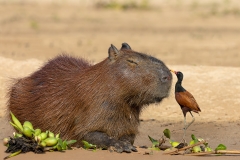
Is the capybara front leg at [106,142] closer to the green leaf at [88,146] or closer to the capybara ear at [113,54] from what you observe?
the green leaf at [88,146]

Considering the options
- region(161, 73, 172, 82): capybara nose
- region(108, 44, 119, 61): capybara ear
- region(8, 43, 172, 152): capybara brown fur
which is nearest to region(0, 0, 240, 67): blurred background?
region(8, 43, 172, 152): capybara brown fur

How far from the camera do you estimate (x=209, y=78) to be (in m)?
10.8

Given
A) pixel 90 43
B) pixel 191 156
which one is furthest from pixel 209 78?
pixel 90 43

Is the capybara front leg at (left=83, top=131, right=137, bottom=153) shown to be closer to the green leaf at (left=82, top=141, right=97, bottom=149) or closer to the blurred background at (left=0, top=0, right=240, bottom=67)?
the green leaf at (left=82, top=141, right=97, bottom=149)

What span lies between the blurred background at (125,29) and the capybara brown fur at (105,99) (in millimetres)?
8837

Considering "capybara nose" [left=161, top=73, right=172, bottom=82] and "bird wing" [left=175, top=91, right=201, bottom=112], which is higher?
"capybara nose" [left=161, top=73, right=172, bottom=82]

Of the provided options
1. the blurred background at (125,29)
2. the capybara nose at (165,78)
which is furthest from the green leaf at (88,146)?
the blurred background at (125,29)

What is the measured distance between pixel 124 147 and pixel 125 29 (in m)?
17.2

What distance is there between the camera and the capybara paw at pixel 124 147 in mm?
6162

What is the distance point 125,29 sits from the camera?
23.2 metres

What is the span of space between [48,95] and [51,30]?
16.1 metres

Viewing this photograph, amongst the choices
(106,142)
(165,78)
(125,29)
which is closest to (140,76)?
(165,78)

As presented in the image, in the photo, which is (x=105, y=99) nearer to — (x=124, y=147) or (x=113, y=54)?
(x=113, y=54)

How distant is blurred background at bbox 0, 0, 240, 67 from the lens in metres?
17.9
